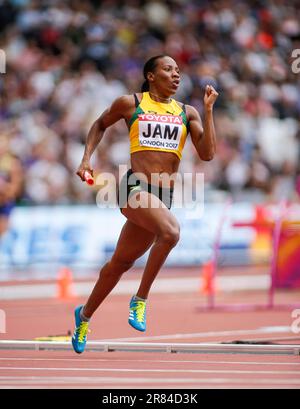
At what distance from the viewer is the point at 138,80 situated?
2170 centimetres

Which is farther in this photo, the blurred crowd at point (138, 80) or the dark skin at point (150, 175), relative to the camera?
the blurred crowd at point (138, 80)

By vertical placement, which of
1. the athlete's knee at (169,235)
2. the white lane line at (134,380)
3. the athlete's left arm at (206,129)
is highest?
the athlete's left arm at (206,129)

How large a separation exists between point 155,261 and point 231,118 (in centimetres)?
1292

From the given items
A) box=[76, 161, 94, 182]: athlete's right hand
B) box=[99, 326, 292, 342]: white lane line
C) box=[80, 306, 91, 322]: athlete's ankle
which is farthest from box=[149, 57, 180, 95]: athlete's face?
box=[99, 326, 292, 342]: white lane line

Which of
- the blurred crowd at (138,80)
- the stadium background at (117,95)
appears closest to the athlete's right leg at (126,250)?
the stadium background at (117,95)

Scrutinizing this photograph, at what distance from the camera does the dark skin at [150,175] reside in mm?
8836

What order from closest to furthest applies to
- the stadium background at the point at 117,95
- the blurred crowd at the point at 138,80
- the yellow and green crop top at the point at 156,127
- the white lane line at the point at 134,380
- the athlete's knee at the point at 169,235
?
the white lane line at the point at 134,380 < the athlete's knee at the point at 169,235 < the yellow and green crop top at the point at 156,127 < the stadium background at the point at 117,95 < the blurred crowd at the point at 138,80

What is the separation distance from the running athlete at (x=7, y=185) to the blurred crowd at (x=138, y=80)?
710 millimetres

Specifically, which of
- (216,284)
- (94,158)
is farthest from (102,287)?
(94,158)

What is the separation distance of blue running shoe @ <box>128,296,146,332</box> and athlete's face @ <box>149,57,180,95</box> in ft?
5.76

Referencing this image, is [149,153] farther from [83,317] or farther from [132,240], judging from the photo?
[83,317]

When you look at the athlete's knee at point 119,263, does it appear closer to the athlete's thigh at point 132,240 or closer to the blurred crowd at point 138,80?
the athlete's thigh at point 132,240
